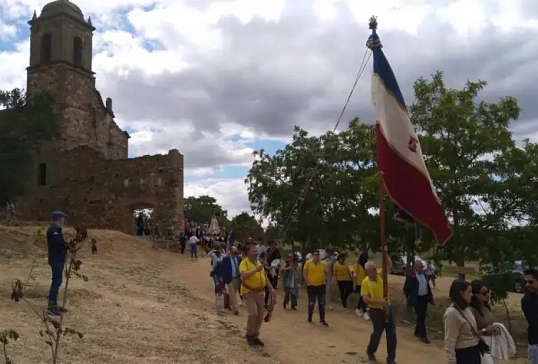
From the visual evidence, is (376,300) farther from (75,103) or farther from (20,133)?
(75,103)

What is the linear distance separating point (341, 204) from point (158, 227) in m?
11.2

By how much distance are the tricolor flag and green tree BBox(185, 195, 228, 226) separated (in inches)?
2557

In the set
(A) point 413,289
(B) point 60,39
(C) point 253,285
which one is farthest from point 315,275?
(B) point 60,39

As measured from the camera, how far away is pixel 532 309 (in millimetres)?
5867

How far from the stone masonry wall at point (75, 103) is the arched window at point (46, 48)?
2.75 ft

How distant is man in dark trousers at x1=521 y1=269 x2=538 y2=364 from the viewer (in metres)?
5.86

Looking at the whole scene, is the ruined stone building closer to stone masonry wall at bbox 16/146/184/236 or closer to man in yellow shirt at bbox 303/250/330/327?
stone masonry wall at bbox 16/146/184/236

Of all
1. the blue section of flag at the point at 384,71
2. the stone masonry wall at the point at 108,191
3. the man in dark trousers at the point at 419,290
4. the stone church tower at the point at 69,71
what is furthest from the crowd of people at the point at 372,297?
the stone church tower at the point at 69,71

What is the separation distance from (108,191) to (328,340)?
20.9 meters

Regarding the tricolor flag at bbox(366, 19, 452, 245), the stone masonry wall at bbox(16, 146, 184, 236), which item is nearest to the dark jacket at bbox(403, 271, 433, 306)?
the tricolor flag at bbox(366, 19, 452, 245)

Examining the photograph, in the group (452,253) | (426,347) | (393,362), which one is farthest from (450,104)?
(393,362)

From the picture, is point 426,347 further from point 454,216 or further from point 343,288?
point 454,216

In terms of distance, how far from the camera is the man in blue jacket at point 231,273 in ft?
37.1

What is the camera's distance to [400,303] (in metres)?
16.8
